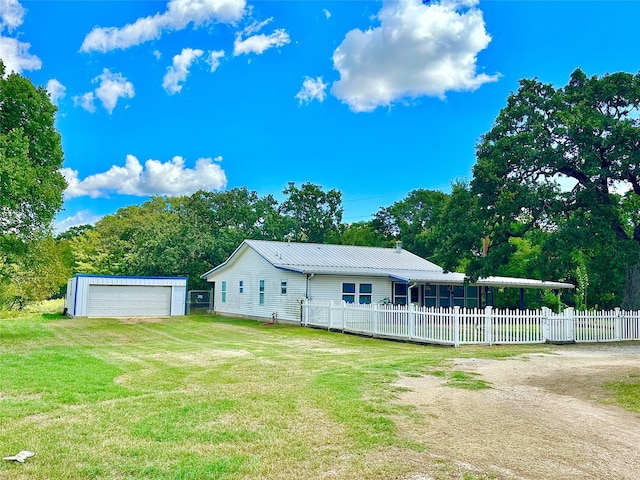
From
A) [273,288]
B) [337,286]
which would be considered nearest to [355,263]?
[337,286]

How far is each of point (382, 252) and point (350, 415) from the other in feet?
81.1

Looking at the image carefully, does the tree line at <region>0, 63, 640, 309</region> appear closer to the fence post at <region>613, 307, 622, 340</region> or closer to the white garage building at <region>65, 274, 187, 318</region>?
the fence post at <region>613, 307, 622, 340</region>

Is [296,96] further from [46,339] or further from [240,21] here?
[46,339]

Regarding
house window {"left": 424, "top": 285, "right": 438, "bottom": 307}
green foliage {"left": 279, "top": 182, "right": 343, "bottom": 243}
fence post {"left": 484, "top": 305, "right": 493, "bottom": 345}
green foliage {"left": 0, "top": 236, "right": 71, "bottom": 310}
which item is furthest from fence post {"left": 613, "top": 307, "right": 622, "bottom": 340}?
green foliage {"left": 279, "top": 182, "right": 343, "bottom": 243}

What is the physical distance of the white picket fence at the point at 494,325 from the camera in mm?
15172

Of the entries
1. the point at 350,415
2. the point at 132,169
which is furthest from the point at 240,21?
the point at 132,169

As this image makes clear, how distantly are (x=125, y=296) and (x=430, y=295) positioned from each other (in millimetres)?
16971

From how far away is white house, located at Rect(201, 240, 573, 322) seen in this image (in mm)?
23219

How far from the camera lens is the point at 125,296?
28516 mm

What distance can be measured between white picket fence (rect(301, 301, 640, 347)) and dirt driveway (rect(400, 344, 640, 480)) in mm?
4806

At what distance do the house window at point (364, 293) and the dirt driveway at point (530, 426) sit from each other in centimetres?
1382

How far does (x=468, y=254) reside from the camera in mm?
22500

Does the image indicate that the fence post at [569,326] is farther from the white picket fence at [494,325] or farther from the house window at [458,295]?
the house window at [458,295]

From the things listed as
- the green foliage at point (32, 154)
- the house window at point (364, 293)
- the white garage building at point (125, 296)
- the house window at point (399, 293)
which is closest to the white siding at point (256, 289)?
the white garage building at point (125, 296)
